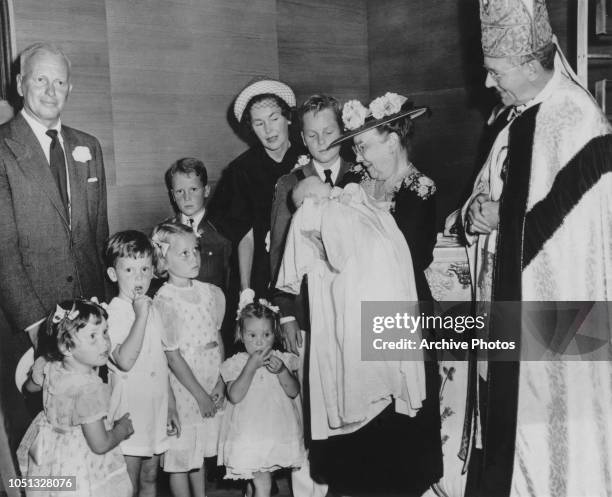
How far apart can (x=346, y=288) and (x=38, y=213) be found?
1060mm

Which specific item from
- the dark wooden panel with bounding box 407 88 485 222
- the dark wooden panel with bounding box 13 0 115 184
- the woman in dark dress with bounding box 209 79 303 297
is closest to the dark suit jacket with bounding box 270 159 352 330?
the woman in dark dress with bounding box 209 79 303 297

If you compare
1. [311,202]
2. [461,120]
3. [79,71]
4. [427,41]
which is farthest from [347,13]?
[311,202]

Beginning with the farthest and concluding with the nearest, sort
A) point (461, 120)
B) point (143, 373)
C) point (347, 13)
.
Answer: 1. point (347, 13)
2. point (461, 120)
3. point (143, 373)

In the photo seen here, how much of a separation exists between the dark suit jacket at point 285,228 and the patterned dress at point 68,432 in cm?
70

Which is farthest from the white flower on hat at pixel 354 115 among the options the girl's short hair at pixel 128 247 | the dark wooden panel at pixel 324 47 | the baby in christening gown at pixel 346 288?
the dark wooden panel at pixel 324 47

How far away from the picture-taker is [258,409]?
7.88ft

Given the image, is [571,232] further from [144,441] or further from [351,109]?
[144,441]

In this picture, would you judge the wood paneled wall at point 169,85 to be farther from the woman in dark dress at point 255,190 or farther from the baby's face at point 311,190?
the baby's face at point 311,190

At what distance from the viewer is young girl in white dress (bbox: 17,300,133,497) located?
79.8 inches

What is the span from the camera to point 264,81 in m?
2.73

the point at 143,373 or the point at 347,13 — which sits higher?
the point at 347,13

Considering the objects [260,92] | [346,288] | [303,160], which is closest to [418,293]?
[346,288]

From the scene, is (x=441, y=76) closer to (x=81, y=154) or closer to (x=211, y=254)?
(x=211, y=254)

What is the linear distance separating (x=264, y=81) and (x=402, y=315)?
3.79 ft
